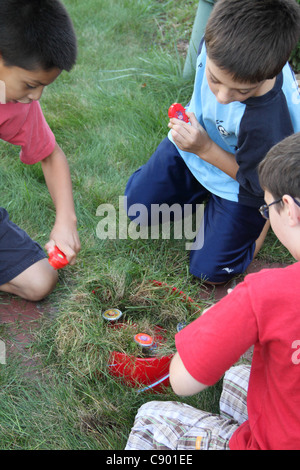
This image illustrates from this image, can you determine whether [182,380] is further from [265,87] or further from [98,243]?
[98,243]

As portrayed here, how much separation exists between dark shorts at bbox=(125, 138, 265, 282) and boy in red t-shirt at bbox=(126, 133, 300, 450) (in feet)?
2.61

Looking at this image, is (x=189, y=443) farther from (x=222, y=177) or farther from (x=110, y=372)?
(x=222, y=177)

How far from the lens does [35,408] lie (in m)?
1.48

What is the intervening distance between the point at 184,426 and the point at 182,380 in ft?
0.99

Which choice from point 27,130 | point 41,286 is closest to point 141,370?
point 41,286

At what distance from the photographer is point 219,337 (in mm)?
903

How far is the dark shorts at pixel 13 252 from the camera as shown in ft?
6.12

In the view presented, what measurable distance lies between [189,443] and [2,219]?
1.15 metres

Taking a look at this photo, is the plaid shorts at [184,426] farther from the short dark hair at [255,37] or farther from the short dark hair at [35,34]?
the short dark hair at [35,34]

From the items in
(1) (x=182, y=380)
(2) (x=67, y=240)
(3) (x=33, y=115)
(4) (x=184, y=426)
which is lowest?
(4) (x=184, y=426)

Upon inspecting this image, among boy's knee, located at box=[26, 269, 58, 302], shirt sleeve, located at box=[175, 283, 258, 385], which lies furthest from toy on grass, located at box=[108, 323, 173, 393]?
shirt sleeve, located at box=[175, 283, 258, 385]

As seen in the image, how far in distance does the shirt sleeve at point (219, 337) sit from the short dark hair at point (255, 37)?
0.80 meters

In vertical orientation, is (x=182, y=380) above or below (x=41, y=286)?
above

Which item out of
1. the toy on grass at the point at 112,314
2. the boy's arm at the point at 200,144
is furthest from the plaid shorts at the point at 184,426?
the boy's arm at the point at 200,144
